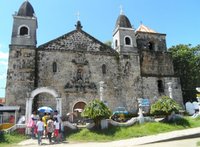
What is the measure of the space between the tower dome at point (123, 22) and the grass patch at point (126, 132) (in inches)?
542

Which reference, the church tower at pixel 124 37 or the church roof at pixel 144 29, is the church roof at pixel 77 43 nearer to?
the church tower at pixel 124 37

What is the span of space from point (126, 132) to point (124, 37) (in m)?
13.7

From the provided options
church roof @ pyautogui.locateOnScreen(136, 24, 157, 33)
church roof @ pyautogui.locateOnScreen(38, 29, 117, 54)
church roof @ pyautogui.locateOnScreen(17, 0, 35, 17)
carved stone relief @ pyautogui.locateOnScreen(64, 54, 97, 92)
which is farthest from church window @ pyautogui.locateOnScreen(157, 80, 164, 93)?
church roof @ pyautogui.locateOnScreen(17, 0, 35, 17)

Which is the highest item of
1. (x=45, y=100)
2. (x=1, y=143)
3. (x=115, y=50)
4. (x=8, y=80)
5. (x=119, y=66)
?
(x=115, y=50)

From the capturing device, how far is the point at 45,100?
20.6m

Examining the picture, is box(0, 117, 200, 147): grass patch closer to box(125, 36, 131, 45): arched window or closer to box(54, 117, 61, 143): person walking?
box(54, 117, 61, 143): person walking

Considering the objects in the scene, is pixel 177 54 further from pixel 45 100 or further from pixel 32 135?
pixel 32 135

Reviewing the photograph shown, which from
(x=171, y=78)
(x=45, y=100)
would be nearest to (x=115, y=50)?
(x=171, y=78)

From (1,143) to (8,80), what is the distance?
9265 millimetres

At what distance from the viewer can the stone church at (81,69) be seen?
20.7 m

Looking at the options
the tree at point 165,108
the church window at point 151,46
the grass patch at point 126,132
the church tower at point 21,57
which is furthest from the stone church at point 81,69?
→ the grass patch at point 126,132

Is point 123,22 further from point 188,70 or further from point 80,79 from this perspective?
point 188,70

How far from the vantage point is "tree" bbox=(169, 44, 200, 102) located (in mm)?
30094

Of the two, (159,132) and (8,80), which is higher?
(8,80)
